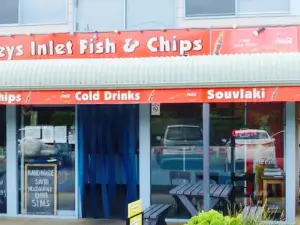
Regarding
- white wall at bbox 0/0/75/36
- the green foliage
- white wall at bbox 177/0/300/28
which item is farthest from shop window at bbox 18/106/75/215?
the green foliage

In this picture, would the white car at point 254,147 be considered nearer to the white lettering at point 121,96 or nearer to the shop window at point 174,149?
the shop window at point 174,149

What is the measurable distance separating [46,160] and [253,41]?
472 cm

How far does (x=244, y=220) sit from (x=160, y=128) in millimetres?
4295

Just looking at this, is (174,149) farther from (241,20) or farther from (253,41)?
(241,20)

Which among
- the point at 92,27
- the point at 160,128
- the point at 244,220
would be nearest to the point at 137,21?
the point at 92,27

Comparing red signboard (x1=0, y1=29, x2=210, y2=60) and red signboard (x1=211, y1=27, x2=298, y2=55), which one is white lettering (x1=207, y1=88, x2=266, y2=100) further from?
red signboard (x1=0, y1=29, x2=210, y2=60)

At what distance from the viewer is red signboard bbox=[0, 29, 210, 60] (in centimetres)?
952

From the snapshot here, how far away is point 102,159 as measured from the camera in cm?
1022

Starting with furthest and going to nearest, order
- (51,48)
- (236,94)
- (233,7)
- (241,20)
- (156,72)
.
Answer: (51,48)
(233,7)
(241,20)
(156,72)
(236,94)

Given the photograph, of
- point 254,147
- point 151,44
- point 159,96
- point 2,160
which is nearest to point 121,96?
point 159,96

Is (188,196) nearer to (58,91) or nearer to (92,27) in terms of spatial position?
(58,91)

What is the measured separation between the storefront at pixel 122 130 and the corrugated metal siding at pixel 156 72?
24 mm

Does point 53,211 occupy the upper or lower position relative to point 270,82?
lower

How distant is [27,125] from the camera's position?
1053cm
